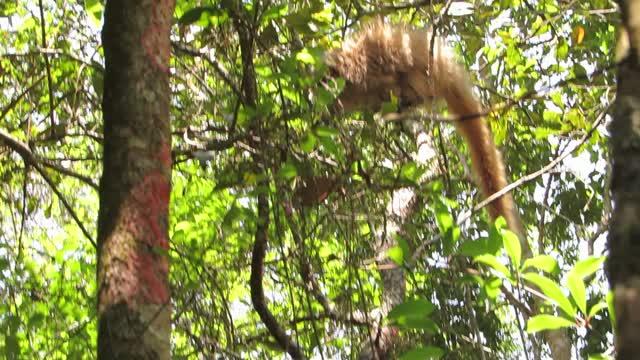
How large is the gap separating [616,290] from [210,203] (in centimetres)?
371

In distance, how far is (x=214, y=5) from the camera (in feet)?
A: 8.13

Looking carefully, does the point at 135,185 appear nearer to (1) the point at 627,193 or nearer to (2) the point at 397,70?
(1) the point at 627,193

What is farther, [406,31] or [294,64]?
[406,31]

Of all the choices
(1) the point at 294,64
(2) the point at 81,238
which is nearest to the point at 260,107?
(1) the point at 294,64

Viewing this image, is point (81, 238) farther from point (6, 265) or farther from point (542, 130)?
point (542, 130)

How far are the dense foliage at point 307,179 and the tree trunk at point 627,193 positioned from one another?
3.20 ft

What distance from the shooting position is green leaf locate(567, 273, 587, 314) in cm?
152

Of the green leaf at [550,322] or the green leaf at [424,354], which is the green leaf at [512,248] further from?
the green leaf at [424,354]

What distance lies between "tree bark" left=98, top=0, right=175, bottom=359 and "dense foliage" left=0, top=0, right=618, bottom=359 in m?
0.42

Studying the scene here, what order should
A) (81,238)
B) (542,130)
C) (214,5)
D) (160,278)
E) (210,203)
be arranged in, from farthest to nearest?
1. (81,238)
2. (210,203)
3. (542,130)
4. (214,5)
5. (160,278)

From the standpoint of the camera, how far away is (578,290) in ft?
5.06

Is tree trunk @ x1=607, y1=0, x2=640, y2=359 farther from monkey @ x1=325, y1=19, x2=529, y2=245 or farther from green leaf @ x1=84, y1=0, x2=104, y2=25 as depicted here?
monkey @ x1=325, y1=19, x2=529, y2=245

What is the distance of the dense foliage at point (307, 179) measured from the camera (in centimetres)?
227

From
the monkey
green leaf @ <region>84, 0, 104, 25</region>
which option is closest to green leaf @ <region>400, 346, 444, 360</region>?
green leaf @ <region>84, 0, 104, 25</region>
